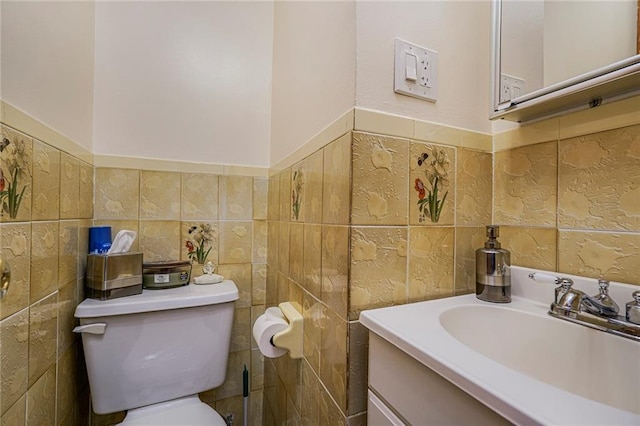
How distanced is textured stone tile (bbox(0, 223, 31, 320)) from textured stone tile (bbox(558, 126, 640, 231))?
119 centimetres

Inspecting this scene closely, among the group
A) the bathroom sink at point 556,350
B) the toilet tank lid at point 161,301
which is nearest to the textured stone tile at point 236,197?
the toilet tank lid at point 161,301

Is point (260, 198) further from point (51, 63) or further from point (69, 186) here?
point (51, 63)

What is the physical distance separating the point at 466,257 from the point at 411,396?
16.6 inches

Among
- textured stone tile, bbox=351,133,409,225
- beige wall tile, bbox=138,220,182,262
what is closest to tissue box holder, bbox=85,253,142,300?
beige wall tile, bbox=138,220,182,262

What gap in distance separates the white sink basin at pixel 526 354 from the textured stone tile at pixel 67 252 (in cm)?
86

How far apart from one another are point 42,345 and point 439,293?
101 cm

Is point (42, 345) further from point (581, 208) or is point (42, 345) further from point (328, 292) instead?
point (581, 208)

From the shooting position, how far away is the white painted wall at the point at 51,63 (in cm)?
62

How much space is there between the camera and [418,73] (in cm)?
65

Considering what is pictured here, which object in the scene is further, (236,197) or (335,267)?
(236,197)

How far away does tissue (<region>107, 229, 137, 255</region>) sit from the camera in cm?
94

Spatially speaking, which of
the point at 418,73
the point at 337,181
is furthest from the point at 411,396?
the point at 418,73

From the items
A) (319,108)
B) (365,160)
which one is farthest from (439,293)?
(319,108)

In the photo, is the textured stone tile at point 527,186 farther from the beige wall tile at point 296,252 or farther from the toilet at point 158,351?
the toilet at point 158,351
